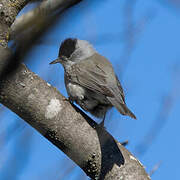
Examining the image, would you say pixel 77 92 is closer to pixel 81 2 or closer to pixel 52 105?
pixel 52 105

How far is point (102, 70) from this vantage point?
161 inches

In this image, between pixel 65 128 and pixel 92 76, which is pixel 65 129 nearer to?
pixel 65 128

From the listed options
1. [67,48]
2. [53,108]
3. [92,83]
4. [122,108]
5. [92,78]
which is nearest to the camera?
[53,108]

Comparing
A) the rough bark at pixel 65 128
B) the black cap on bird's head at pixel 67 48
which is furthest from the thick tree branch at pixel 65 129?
the black cap on bird's head at pixel 67 48

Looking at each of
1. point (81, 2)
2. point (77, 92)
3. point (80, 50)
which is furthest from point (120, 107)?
point (81, 2)

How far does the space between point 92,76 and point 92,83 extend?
195 mm

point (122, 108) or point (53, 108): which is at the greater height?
point (53, 108)

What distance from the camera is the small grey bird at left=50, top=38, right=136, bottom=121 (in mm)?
3576

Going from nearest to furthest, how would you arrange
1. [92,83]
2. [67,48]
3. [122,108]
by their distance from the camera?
[122,108]
[92,83]
[67,48]

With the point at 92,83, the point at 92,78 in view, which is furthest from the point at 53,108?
the point at 92,78

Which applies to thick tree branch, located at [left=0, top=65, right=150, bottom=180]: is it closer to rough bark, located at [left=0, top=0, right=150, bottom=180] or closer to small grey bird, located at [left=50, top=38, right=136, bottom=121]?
rough bark, located at [left=0, top=0, right=150, bottom=180]

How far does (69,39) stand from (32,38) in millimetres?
3541

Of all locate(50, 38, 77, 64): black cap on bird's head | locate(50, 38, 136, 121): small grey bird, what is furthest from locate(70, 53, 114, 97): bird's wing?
locate(50, 38, 77, 64): black cap on bird's head

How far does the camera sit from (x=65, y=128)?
7.91 feet
